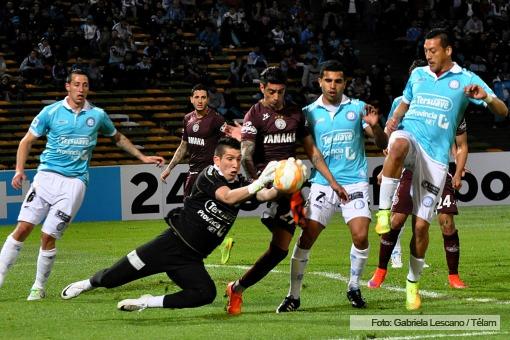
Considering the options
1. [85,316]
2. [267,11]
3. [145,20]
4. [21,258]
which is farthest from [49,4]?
[85,316]

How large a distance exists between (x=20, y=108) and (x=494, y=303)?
21197 mm

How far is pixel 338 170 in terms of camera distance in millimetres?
11836

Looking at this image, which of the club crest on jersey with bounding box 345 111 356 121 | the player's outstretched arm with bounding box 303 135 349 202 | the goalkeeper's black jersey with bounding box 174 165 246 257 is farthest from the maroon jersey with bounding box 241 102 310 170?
the goalkeeper's black jersey with bounding box 174 165 246 257

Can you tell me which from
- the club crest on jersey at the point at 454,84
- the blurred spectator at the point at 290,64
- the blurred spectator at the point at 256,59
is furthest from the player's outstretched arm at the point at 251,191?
the blurred spectator at the point at 290,64

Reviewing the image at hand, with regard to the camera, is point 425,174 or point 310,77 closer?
point 425,174

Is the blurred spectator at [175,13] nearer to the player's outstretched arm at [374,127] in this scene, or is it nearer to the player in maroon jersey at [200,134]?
the player in maroon jersey at [200,134]

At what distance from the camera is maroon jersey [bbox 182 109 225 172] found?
54.6 ft

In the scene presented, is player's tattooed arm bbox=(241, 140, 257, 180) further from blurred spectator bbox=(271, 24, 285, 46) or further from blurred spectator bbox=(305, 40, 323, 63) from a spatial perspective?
blurred spectator bbox=(271, 24, 285, 46)

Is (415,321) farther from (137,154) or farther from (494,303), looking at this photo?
(137,154)

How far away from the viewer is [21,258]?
60.1 ft

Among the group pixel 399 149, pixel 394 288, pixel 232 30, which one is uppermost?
pixel 399 149

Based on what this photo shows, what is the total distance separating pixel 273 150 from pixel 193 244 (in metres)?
1.41

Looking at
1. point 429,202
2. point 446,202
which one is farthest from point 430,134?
point 446,202

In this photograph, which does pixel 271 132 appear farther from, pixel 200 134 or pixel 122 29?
pixel 122 29
